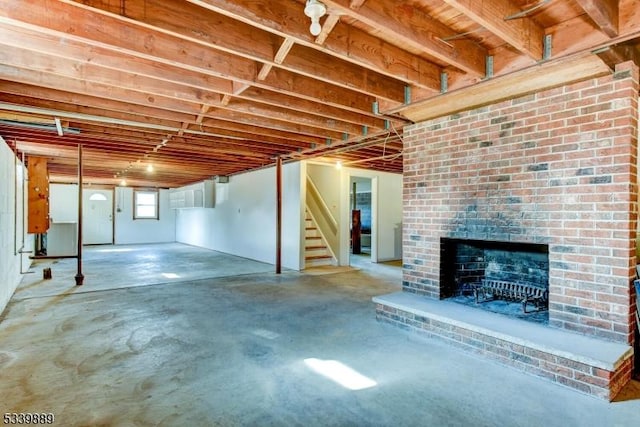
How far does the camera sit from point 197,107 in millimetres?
3801

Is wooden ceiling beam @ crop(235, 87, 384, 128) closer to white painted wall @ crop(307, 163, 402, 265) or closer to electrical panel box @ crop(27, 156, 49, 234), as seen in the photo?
white painted wall @ crop(307, 163, 402, 265)

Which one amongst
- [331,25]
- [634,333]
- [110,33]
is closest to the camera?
[331,25]

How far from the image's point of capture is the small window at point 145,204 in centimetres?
1327

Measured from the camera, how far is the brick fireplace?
2.38 meters

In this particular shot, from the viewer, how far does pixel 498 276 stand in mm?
3676

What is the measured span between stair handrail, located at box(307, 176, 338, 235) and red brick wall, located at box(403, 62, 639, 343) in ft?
15.5

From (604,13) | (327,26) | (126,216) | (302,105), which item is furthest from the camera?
(126,216)

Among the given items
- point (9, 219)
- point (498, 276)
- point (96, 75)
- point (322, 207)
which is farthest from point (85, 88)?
point (322, 207)

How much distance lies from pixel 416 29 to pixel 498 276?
2.79 metres

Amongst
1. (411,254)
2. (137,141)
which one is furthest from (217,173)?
(411,254)

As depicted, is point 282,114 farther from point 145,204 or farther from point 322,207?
point 145,204

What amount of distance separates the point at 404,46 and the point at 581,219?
1.98 metres

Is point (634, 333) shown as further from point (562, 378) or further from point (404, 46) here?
point (404, 46)

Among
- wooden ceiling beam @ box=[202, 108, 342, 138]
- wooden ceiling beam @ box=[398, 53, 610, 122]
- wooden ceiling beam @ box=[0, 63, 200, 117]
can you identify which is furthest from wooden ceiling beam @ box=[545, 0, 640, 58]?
wooden ceiling beam @ box=[0, 63, 200, 117]
